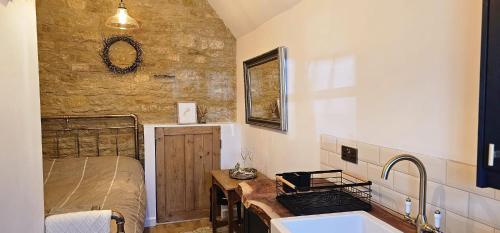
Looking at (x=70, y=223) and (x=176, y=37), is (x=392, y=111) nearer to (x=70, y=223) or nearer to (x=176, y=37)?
(x=70, y=223)

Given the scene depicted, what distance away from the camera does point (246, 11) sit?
3.49 metres

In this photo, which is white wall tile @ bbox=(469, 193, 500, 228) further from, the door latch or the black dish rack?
the black dish rack

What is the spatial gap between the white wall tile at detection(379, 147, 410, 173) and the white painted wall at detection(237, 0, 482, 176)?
0.11ft

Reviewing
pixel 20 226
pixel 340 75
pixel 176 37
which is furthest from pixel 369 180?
pixel 176 37

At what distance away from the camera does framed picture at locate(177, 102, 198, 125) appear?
13.1ft

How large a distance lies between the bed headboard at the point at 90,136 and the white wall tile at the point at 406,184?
3034 mm

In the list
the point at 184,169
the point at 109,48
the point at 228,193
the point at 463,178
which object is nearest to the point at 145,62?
the point at 109,48

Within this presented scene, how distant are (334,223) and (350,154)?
573 mm

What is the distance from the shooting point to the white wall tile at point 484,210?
1.19 m

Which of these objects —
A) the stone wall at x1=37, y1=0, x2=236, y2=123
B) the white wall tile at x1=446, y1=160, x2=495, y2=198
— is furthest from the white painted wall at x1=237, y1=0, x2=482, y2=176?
the stone wall at x1=37, y1=0, x2=236, y2=123

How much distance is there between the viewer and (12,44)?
1389mm

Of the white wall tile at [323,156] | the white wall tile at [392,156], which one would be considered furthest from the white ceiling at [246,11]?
the white wall tile at [392,156]

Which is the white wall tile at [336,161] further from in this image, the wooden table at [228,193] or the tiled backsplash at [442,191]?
the wooden table at [228,193]

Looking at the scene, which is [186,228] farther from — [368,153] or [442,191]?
[442,191]
